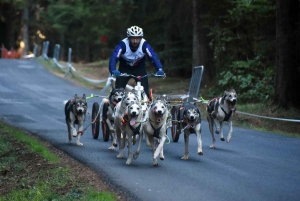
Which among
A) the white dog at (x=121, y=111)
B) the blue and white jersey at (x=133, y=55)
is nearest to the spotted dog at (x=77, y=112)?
the blue and white jersey at (x=133, y=55)

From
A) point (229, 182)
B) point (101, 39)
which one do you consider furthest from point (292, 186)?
point (101, 39)

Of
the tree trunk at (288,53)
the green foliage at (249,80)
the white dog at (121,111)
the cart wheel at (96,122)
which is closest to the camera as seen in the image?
the white dog at (121,111)

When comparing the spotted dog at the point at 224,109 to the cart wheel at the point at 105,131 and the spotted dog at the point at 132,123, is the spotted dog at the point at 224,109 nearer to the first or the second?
the cart wheel at the point at 105,131

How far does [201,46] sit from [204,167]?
17408 mm

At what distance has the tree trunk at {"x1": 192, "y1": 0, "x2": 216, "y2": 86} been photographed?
27.6 m

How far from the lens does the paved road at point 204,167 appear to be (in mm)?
9320

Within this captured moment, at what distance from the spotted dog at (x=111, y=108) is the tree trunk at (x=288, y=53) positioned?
26.2ft

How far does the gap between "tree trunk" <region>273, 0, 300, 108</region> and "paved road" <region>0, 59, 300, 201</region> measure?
8.95 feet

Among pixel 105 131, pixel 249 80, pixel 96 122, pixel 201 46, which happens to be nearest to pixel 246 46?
pixel 249 80

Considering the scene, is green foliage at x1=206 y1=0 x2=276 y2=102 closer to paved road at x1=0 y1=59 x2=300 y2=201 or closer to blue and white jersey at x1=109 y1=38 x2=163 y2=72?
paved road at x1=0 y1=59 x2=300 y2=201

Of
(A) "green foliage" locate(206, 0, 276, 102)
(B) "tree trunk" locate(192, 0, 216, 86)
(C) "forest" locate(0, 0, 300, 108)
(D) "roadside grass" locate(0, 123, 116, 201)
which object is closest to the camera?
(D) "roadside grass" locate(0, 123, 116, 201)

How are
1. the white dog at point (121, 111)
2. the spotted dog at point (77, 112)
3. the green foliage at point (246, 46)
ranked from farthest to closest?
the green foliage at point (246, 46)
the spotted dog at point (77, 112)
the white dog at point (121, 111)

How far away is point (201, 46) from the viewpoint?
1120 inches

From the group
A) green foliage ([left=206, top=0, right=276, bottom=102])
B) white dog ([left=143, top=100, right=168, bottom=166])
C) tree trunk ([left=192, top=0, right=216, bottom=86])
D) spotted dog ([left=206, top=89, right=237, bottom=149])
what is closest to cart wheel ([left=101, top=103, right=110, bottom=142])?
spotted dog ([left=206, top=89, right=237, bottom=149])
